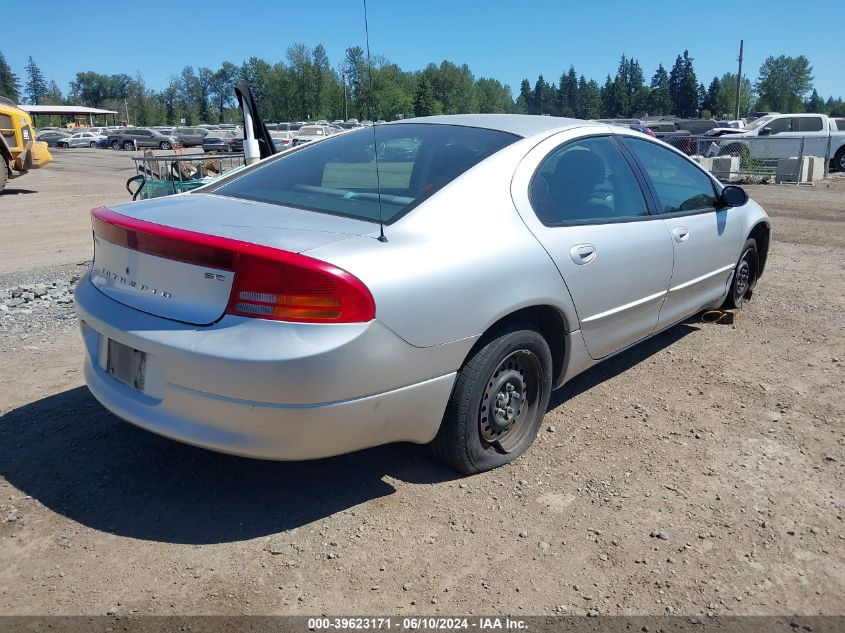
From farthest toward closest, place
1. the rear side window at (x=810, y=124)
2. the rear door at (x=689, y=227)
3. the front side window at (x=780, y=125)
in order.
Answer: the front side window at (x=780, y=125), the rear side window at (x=810, y=124), the rear door at (x=689, y=227)

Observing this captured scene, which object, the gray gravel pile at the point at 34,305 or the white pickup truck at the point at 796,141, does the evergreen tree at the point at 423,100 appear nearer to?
the white pickup truck at the point at 796,141

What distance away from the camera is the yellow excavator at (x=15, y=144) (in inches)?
622

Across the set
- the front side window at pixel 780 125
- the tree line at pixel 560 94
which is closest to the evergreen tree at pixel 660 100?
the tree line at pixel 560 94

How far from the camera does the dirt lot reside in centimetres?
246

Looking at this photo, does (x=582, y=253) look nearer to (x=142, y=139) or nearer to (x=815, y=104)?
(x=142, y=139)

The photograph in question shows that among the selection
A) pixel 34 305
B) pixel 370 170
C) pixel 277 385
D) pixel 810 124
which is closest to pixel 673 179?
pixel 370 170

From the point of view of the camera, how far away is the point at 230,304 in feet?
8.26

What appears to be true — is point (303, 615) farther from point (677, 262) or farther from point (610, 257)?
point (677, 262)

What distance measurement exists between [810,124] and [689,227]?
2196cm

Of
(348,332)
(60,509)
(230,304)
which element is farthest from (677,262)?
(60,509)

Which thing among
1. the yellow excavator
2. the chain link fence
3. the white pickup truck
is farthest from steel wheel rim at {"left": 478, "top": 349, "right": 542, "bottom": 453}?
the white pickup truck

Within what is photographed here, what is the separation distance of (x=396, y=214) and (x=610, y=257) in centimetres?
130

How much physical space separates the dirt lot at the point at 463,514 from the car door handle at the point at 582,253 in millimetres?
946

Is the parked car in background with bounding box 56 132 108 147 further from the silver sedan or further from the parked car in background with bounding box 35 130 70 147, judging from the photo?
the silver sedan
